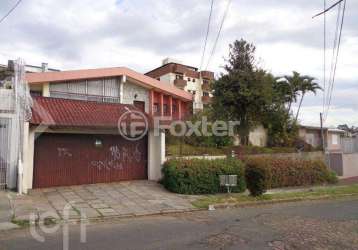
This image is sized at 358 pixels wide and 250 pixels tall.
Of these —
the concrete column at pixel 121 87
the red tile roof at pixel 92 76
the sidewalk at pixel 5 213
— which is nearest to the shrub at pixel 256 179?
the sidewalk at pixel 5 213

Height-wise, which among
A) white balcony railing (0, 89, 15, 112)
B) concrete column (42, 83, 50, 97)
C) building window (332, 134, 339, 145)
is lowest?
building window (332, 134, 339, 145)

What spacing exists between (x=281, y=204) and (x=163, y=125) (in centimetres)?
648

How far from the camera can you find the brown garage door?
1495 centimetres

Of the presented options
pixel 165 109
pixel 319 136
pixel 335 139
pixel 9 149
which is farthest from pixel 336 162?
pixel 9 149

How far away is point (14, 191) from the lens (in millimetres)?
13633

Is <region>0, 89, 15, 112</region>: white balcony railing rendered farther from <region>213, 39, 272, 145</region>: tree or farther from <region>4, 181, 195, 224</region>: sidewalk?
<region>213, 39, 272, 145</region>: tree

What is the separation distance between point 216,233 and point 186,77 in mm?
48083

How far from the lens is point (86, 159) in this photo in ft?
52.5

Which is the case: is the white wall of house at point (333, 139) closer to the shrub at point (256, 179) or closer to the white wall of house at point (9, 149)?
the shrub at point (256, 179)

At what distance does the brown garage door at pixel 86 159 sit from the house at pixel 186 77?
35513 mm

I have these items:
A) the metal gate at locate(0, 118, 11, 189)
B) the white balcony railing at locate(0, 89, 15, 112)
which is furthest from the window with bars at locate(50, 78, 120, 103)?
the metal gate at locate(0, 118, 11, 189)

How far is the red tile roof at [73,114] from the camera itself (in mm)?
14891

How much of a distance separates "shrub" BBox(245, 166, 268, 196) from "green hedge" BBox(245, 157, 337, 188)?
145 inches
